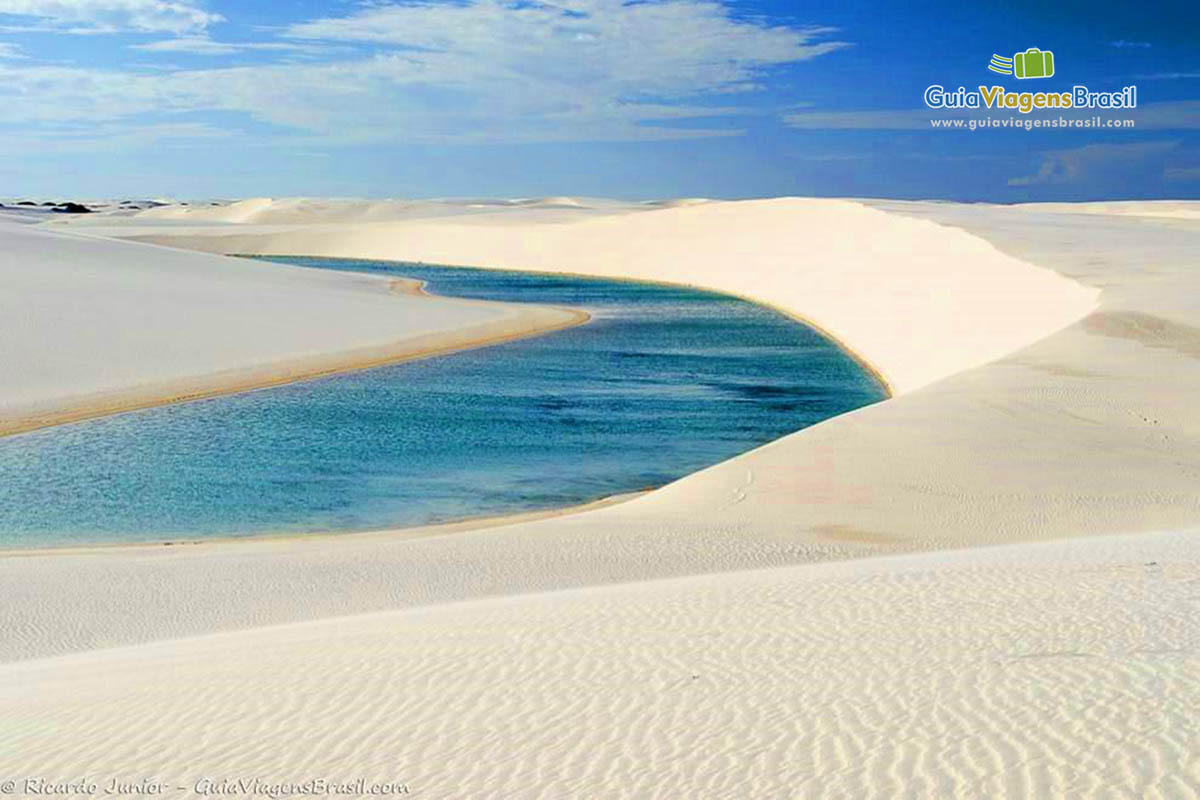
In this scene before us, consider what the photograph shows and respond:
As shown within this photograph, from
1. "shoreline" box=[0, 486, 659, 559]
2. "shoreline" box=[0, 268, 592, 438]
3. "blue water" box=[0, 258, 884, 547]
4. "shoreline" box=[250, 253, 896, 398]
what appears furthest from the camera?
"shoreline" box=[250, 253, 896, 398]

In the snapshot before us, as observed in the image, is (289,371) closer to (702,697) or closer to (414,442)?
(414,442)

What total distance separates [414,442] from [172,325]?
10.6 m

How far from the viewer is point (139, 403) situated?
1717 cm

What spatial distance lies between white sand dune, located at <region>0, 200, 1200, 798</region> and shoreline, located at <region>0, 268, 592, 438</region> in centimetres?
716

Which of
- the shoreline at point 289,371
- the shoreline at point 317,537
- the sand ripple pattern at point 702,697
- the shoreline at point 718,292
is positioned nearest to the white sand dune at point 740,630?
the sand ripple pattern at point 702,697

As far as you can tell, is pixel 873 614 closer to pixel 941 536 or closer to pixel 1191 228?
pixel 941 536

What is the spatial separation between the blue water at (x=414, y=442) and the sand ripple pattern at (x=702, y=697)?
4.99 metres

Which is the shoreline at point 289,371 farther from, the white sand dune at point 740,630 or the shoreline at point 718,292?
the white sand dune at point 740,630

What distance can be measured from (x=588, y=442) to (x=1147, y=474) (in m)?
6.53

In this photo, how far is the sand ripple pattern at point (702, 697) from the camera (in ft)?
11.8

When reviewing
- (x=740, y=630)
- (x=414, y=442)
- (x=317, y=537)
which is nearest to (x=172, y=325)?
(x=414, y=442)

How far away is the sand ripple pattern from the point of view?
3.59 meters

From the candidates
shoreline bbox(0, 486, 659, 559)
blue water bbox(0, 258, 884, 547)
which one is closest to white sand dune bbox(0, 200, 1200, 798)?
shoreline bbox(0, 486, 659, 559)

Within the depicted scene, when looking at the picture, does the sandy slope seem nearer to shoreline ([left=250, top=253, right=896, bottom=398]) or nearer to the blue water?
the blue water
